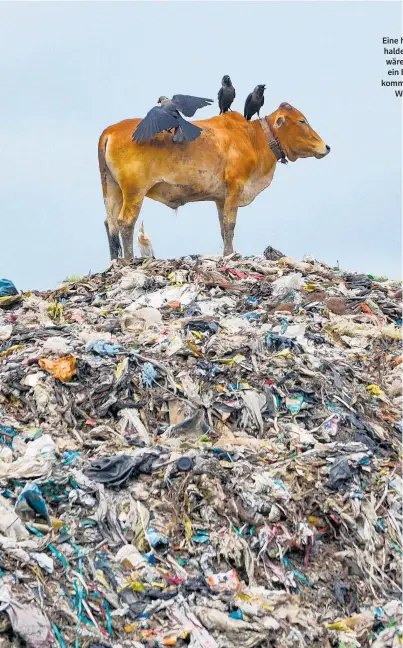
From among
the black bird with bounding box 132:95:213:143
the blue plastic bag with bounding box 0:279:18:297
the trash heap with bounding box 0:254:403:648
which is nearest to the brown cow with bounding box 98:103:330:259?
the black bird with bounding box 132:95:213:143

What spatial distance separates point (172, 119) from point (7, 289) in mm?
3126

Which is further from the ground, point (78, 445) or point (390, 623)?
point (78, 445)

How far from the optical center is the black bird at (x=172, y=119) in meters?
11.7

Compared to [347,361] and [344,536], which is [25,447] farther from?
[347,361]

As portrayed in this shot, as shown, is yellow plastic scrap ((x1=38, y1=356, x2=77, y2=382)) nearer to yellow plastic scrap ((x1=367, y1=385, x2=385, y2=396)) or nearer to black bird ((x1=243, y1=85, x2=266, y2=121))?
yellow plastic scrap ((x1=367, y1=385, x2=385, y2=396))

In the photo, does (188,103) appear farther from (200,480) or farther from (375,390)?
(200,480)

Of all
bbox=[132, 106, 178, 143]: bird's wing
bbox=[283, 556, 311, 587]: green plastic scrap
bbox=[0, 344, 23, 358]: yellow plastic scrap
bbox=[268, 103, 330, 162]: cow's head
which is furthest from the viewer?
bbox=[268, 103, 330, 162]: cow's head

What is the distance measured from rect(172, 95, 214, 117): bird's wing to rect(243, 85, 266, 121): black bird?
1.56m

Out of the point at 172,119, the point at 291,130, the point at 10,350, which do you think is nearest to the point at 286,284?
the point at 172,119

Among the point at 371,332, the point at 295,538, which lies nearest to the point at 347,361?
the point at 371,332

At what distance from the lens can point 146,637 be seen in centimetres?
564

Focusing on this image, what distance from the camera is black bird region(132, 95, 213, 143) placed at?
460 inches

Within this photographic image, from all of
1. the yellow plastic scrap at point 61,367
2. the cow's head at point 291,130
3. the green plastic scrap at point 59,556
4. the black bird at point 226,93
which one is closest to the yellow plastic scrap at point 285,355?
the yellow plastic scrap at point 61,367

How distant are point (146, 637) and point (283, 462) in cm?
212
